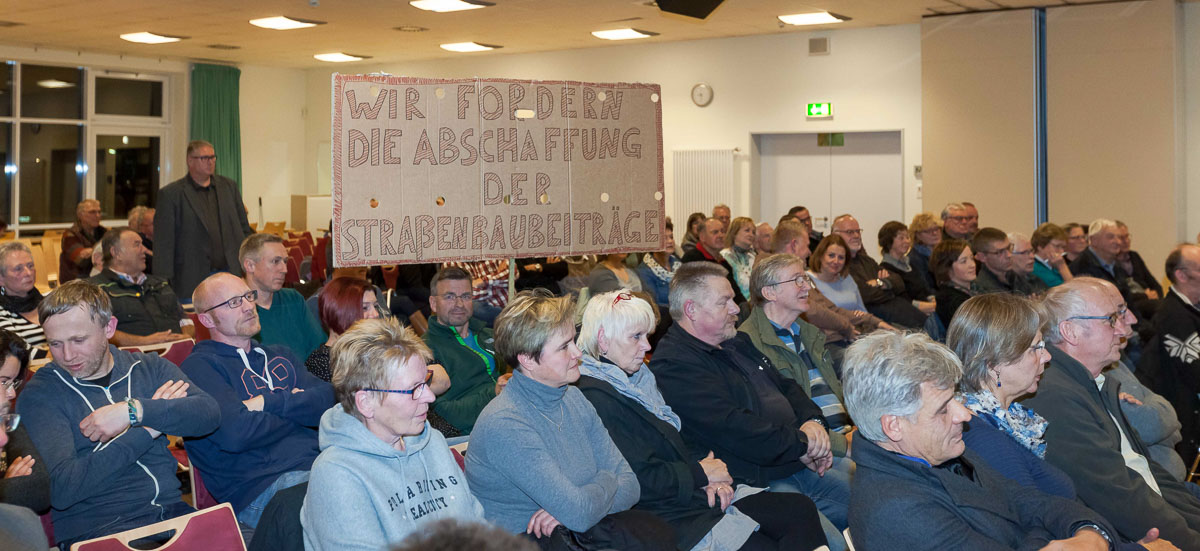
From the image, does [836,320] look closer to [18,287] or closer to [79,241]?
[18,287]

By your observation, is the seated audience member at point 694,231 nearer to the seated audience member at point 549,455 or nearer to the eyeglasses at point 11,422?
the seated audience member at point 549,455

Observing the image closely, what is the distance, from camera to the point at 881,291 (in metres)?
6.53

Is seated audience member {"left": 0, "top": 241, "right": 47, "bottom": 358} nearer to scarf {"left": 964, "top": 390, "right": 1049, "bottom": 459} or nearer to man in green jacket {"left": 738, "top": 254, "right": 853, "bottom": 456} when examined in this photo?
man in green jacket {"left": 738, "top": 254, "right": 853, "bottom": 456}

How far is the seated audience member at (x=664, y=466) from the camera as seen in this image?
3.11m

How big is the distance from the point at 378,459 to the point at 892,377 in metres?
1.27

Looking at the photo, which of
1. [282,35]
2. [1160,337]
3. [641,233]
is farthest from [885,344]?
[282,35]

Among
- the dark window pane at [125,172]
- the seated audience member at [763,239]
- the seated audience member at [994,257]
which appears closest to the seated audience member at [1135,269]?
the seated audience member at [994,257]

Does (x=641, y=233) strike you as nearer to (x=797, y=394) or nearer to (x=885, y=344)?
(x=797, y=394)

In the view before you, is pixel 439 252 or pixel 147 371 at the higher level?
Result: pixel 439 252

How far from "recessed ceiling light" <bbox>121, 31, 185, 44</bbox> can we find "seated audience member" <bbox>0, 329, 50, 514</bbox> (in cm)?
1002

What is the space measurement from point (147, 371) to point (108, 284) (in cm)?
298

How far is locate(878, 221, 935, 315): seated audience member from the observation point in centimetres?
686

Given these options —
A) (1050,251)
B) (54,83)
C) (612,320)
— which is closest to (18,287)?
(612,320)

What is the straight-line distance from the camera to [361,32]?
11.5 metres
